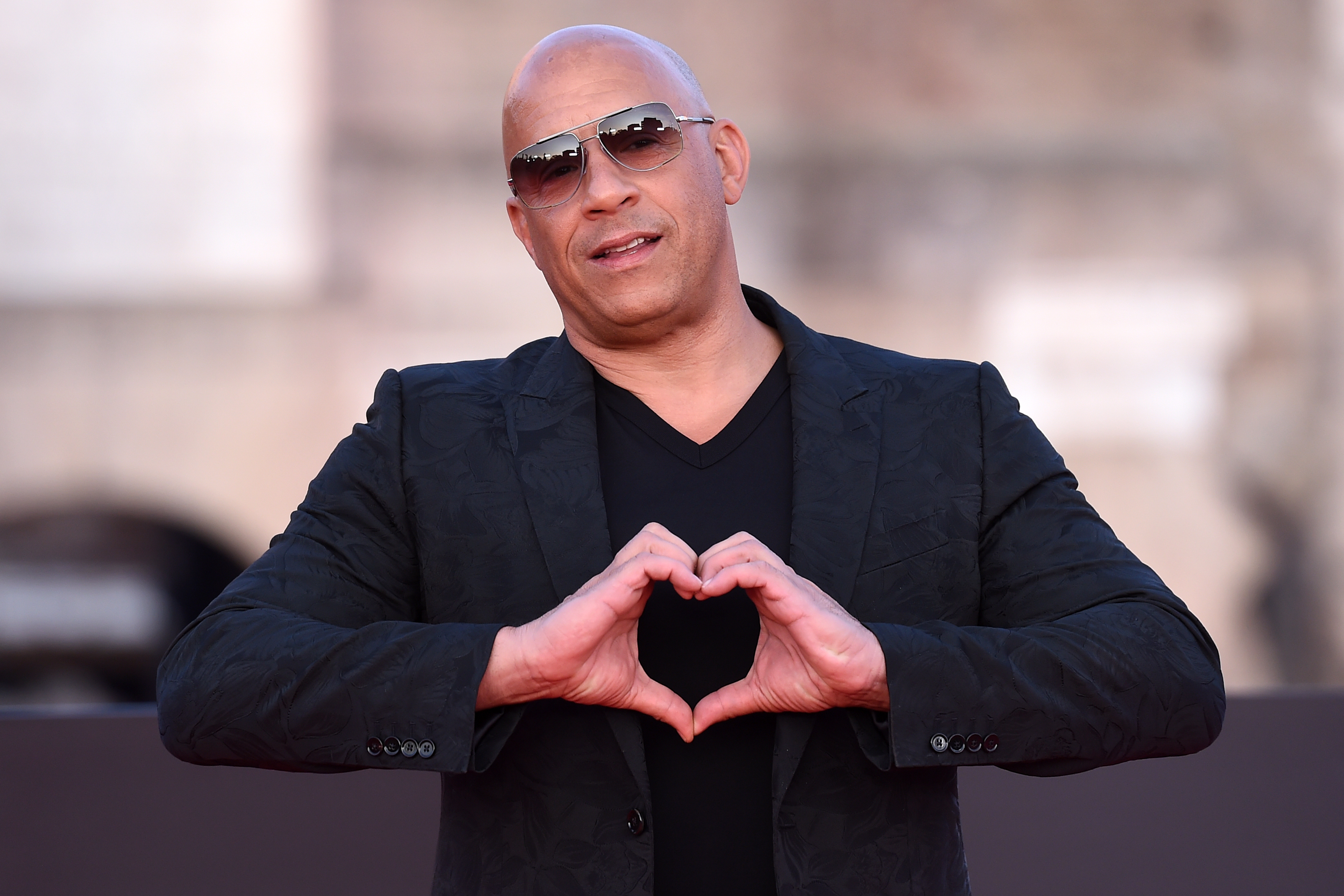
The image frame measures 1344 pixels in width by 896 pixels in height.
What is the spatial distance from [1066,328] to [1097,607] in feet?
15.0

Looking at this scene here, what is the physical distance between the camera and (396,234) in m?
6.02

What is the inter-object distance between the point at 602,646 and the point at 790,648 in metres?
0.24

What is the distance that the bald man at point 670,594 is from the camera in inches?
62.5

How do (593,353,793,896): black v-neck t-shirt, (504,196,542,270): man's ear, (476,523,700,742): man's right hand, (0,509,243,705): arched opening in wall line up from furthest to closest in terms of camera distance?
(0,509,243,705): arched opening in wall, (504,196,542,270): man's ear, (593,353,793,896): black v-neck t-shirt, (476,523,700,742): man's right hand

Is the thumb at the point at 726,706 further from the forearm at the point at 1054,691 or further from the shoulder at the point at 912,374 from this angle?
the shoulder at the point at 912,374

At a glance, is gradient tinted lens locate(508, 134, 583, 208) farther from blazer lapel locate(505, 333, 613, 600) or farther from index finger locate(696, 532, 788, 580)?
index finger locate(696, 532, 788, 580)

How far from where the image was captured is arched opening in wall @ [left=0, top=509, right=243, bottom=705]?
5680 millimetres

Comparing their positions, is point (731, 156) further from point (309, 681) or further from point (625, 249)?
point (309, 681)

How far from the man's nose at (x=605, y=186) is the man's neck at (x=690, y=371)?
0.23 m

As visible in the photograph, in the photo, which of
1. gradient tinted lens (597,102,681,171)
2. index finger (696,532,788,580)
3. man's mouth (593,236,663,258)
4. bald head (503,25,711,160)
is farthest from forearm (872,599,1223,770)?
bald head (503,25,711,160)

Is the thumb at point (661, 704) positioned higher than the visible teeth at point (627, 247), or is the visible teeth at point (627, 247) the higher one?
the visible teeth at point (627, 247)

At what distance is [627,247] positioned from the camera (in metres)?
1.99

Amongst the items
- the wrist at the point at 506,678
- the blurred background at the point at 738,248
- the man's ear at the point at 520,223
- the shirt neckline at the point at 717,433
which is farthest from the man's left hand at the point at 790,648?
the blurred background at the point at 738,248

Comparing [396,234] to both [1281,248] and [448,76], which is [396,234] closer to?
[448,76]
